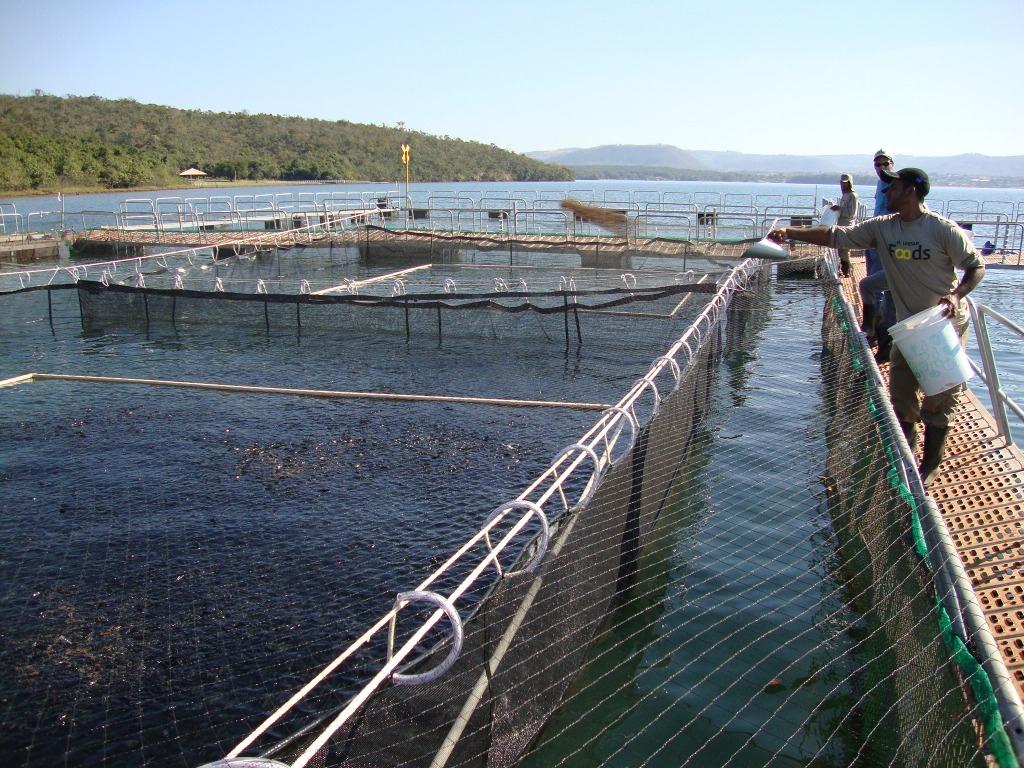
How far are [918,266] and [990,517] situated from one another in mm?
1737

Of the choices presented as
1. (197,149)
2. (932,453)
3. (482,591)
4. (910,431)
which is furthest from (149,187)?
(932,453)

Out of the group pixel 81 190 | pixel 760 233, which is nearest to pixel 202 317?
pixel 760 233

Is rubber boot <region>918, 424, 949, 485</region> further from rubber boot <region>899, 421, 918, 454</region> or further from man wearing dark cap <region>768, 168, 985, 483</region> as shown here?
rubber boot <region>899, 421, 918, 454</region>

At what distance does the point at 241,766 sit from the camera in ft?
7.04

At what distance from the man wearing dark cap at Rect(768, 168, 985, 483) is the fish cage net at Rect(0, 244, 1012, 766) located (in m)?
0.30

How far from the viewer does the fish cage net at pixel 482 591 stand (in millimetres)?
3617

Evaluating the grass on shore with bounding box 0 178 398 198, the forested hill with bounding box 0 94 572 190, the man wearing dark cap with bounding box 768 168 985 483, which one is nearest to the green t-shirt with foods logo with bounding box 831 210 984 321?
the man wearing dark cap with bounding box 768 168 985 483

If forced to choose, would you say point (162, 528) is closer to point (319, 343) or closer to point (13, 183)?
point (319, 343)

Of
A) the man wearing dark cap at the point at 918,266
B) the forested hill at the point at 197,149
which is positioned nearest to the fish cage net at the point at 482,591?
the man wearing dark cap at the point at 918,266

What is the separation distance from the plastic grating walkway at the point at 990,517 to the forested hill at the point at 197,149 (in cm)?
7540

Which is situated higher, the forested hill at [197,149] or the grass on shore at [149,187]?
the forested hill at [197,149]

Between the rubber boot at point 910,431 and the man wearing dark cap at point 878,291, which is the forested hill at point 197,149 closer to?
the man wearing dark cap at point 878,291

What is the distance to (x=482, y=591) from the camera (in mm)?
6469

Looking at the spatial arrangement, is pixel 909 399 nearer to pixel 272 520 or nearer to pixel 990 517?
pixel 990 517
